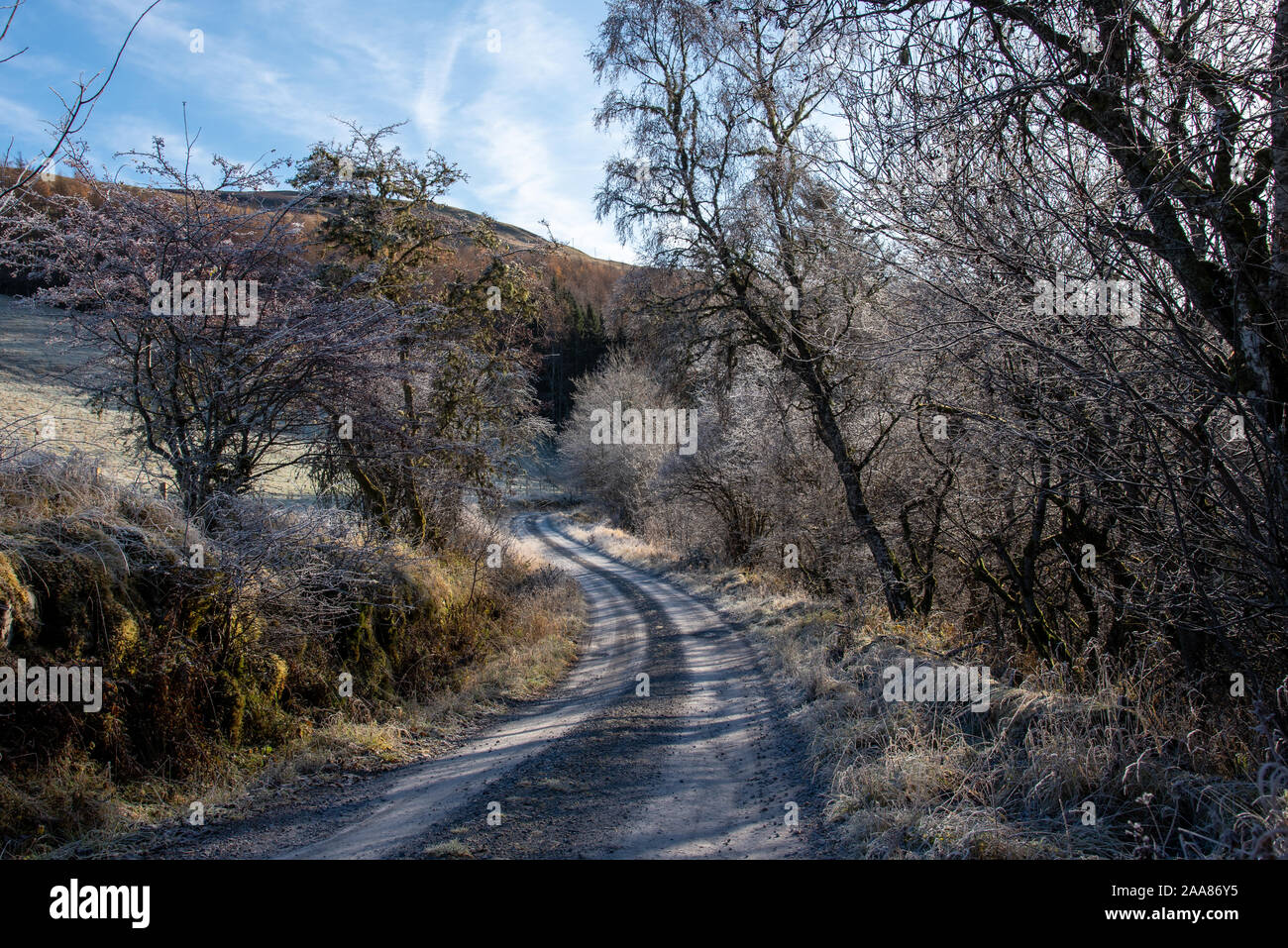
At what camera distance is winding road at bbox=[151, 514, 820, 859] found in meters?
4.57

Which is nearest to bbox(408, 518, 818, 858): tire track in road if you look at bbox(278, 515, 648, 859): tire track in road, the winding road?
the winding road

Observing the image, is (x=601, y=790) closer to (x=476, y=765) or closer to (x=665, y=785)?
(x=665, y=785)

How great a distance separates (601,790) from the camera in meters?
5.78

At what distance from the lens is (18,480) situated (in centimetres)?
578

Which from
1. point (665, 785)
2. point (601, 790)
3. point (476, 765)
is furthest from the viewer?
point (476, 765)

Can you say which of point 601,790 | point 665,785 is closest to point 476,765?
point 601,790

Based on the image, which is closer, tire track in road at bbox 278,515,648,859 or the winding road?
the winding road

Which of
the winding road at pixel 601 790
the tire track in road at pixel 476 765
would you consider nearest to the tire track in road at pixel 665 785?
the winding road at pixel 601 790

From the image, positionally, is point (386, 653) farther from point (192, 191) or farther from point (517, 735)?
point (192, 191)

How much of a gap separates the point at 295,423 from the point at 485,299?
6734 millimetres

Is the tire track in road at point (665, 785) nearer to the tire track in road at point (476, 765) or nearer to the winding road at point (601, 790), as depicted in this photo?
the winding road at point (601, 790)

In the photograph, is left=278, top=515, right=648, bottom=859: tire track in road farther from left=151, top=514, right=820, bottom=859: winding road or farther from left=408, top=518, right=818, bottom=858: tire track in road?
left=408, top=518, right=818, bottom=858: tire track in road

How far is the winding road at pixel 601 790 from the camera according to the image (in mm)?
4574

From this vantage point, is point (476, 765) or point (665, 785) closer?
point (665, 785)
